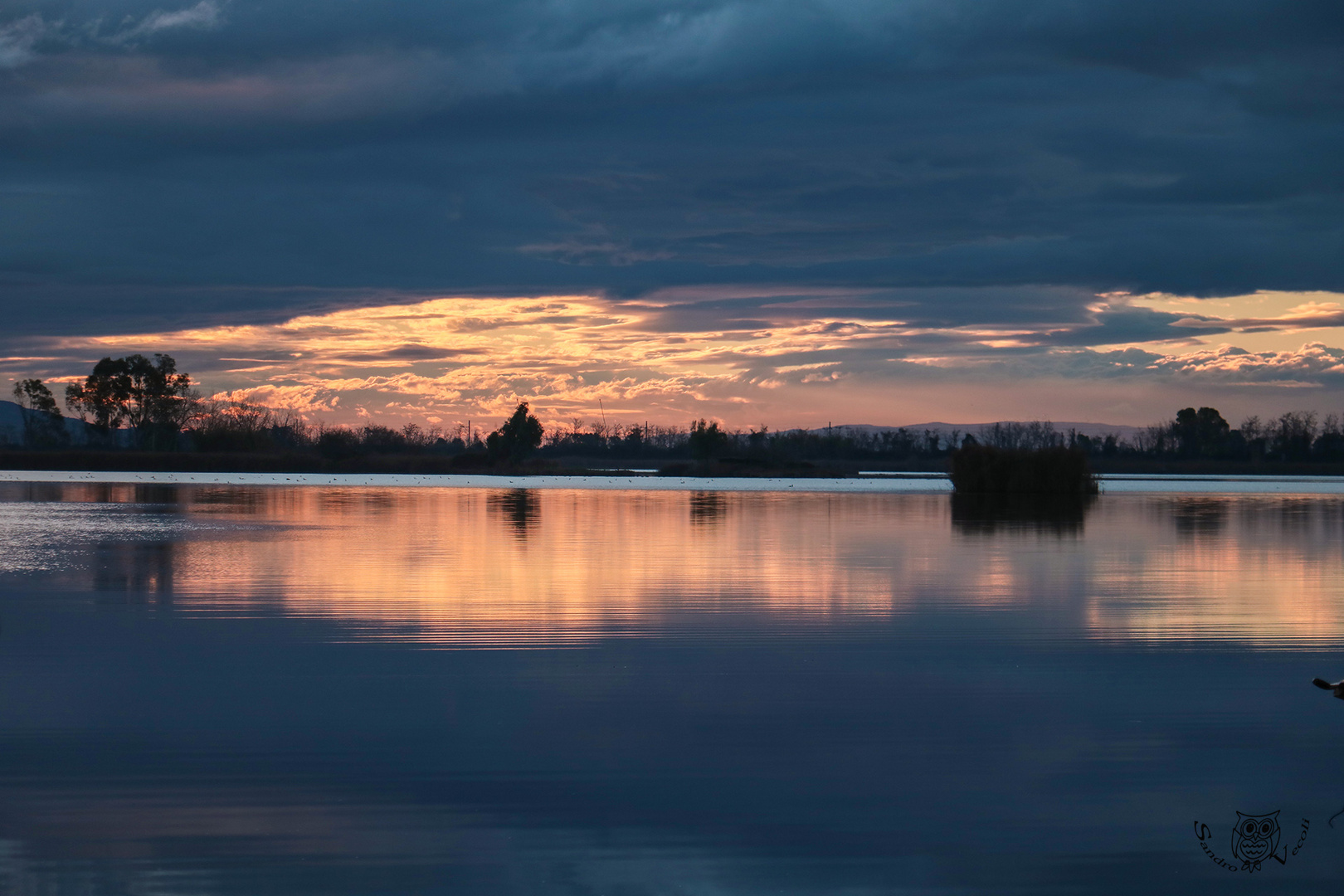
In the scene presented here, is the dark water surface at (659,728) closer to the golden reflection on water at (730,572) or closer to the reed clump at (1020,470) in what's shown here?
the golden reflection on water at (730,572)

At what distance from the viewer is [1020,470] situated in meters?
41.6

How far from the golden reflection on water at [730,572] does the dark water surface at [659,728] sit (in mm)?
99

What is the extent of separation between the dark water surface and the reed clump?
1017 inches

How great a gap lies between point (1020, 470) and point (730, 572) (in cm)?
2864

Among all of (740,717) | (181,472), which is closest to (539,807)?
(740,717)

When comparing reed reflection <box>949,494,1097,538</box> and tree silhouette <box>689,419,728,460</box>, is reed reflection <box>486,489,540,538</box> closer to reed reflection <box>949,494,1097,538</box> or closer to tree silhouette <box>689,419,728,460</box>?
reed reflection <box>949,494,1097,538</box>

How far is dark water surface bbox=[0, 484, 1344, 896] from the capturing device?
16.6 feet

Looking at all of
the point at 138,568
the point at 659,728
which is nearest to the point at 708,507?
the point at 138,568

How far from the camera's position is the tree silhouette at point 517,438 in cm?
8875

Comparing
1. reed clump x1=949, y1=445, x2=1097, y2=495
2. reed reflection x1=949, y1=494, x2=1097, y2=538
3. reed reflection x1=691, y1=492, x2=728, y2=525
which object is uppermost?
reed clump x1=949, y1=445, x2=1097, y2=495

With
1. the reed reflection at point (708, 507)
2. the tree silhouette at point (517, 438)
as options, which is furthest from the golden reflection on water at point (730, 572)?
the tree silhouette at point (517, 438)

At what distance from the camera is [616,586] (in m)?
13.8

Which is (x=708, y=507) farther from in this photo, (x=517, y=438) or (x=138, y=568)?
(x=517, y=438)

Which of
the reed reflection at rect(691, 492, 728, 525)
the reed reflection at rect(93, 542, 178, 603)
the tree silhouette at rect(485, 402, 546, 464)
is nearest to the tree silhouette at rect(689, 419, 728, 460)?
the tree silhouette at rect(485, 402, 546, 464)
